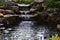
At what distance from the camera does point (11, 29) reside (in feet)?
10.8

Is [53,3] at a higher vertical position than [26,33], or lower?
higher

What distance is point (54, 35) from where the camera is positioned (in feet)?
10.3

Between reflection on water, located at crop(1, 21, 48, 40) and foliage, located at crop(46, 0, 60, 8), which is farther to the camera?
foliage, located at crop(46, 0, 60, 8)

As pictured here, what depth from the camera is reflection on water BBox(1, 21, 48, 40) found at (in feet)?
10.4

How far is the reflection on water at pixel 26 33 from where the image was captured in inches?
125

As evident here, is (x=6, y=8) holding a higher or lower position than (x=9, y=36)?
higher

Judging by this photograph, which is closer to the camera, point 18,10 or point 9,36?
point 9,36

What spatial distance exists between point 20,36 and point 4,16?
15.1 inches

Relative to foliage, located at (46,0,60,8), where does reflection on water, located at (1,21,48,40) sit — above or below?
below

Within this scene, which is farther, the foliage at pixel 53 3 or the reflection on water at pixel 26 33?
the foliage at pixel 53 3

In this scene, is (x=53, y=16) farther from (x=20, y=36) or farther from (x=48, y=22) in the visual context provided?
(x=20, y=36)

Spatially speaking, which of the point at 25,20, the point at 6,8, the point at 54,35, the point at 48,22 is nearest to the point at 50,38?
the point at 54,35

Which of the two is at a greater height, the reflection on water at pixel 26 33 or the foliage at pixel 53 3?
the foliage at pixel 53 3

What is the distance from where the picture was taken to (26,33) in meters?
3.27
